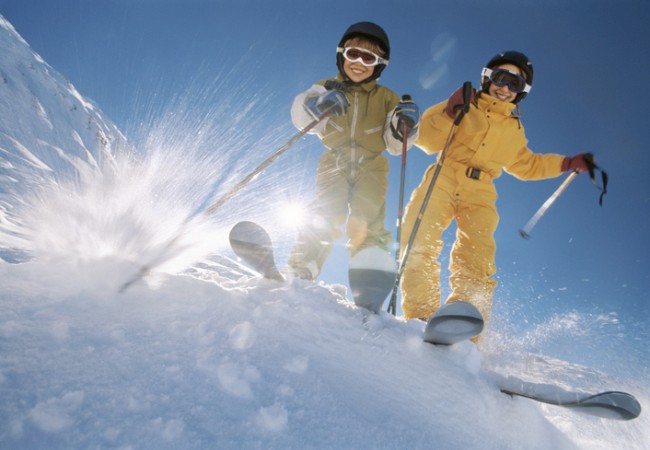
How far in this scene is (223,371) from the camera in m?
1.09

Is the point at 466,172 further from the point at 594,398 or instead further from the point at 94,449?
the point at 94,449

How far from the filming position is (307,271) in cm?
306

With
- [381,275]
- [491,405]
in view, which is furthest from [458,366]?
[381,275]

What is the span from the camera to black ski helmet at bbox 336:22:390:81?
387 centimetres

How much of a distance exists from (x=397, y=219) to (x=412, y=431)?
2.59 metres

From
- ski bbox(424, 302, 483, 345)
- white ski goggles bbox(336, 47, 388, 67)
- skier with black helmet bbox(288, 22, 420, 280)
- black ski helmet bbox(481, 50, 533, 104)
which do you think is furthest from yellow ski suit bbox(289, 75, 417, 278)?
ski bbox(424, 302, 483, 345)

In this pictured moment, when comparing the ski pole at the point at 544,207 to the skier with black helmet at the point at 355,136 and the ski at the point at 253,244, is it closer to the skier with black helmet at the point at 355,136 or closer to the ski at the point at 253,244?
the skier with black helmet at the point at 355,136

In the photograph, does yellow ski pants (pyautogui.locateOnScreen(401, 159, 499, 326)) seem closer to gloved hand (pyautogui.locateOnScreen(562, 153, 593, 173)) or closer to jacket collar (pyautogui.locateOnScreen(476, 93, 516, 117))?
jacket collar (pyautogui.locateOnScreen(476, 93, 516, 117))

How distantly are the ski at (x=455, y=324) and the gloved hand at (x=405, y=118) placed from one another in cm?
225

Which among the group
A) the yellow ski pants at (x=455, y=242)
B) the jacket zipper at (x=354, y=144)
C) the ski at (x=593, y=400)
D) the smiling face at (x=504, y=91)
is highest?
the smiling face at (x=504, y=91)

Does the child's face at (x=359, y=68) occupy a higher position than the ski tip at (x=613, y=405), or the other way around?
the child's face at (x=359, y=68)

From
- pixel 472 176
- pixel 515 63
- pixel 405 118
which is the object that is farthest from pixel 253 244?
pixel 515 63

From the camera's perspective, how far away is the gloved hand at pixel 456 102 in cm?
372

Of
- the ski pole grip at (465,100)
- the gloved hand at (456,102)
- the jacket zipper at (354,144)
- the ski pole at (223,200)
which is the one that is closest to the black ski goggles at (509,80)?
the gloved hand at (456,102)
